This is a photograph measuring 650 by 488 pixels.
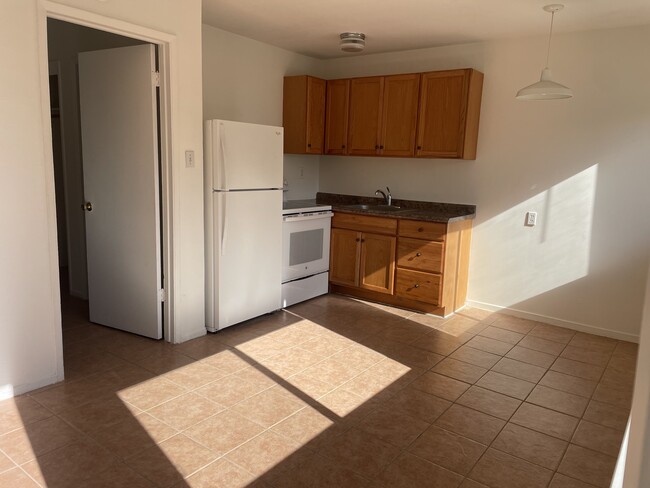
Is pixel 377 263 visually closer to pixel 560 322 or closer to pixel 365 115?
pixel 365 115

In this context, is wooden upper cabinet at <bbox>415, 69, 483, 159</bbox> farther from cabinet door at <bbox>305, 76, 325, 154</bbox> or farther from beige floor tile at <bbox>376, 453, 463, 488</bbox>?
beige floor tile at <bbox>376, 453, 463, 488</bbox>

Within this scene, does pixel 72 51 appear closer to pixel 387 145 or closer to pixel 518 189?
pixel 387 145

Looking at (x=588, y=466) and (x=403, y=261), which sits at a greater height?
(x=403, y=261)

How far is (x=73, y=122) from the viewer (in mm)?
4422

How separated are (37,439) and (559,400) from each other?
2.78 m

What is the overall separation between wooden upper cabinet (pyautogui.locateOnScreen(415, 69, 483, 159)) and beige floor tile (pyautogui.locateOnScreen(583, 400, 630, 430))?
7.55ft

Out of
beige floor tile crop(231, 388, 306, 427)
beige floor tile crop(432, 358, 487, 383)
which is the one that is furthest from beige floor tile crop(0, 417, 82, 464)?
beige floor tile crop(432, 358, 487, 383)

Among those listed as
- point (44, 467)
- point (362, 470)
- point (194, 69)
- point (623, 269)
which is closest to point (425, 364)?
point (362, 470)

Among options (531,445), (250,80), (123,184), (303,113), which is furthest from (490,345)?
(250,80)

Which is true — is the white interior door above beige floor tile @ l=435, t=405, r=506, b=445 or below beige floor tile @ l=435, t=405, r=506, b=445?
above

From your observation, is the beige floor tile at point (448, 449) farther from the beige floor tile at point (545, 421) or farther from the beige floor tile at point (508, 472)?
the beige floor tile at point (545, 421)

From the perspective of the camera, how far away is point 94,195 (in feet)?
12.2

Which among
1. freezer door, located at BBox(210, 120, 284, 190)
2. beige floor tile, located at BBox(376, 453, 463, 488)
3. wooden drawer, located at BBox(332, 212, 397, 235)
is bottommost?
beige floor tile, located at BBox(376, 453, 463, 488)

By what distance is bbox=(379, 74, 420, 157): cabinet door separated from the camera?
462 cm
